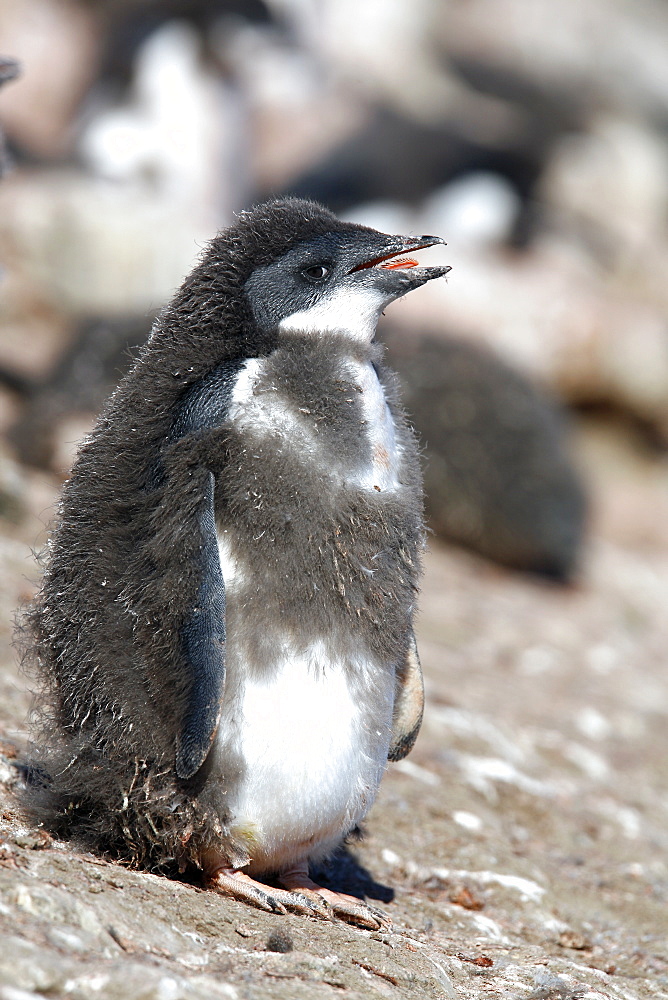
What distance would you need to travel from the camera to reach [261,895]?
9.89ft

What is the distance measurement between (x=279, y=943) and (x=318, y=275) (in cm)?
174

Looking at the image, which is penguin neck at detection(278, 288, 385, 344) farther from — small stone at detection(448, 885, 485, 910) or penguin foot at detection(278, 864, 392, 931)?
small stone at detection(448, 885, 485, 910)

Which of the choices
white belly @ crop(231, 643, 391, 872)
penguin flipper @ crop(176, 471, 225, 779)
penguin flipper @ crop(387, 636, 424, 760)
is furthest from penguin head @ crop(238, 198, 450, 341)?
penguin flipper @ crop(387, 636, 424, 760)

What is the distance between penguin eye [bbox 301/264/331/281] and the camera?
124 inches

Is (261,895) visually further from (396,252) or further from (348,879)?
(396,252)

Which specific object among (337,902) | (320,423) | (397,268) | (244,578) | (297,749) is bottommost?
(337,902)

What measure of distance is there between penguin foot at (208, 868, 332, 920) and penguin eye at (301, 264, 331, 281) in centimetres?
163

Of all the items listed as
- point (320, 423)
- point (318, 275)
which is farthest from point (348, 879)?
point (318, 275)

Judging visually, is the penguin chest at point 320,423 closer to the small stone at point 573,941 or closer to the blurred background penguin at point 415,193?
the small stone at point 573,941

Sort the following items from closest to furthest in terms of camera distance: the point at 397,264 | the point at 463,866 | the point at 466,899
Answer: the point at 397,264, the point at 466,899, the point at 463,866

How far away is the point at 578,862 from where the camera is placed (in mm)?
4809

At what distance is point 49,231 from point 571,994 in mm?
10866

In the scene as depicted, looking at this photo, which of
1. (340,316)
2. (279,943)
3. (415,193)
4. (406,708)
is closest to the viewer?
(279,943)

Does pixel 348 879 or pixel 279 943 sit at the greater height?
pixel 279 943
